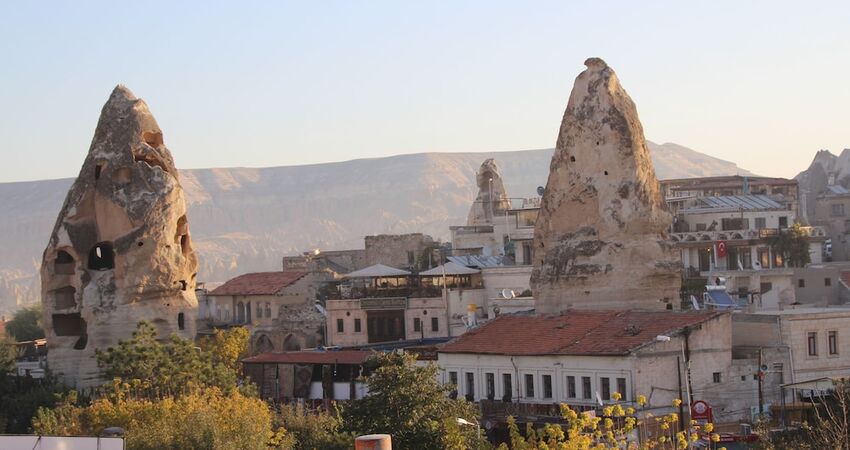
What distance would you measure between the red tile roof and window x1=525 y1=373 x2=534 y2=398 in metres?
0.72

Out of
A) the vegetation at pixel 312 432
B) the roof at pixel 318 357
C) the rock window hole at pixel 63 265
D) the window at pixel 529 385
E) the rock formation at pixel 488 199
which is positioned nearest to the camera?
the vegetation at pixel 312 432

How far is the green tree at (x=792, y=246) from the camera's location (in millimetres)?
82562

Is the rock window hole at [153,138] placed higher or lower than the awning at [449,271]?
higher

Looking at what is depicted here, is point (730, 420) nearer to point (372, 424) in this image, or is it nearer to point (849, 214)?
point (372, 424)

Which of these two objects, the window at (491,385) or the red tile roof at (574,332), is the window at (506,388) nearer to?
the window at (491,385)

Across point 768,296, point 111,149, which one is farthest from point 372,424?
point 768,296

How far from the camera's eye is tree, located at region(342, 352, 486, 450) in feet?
147

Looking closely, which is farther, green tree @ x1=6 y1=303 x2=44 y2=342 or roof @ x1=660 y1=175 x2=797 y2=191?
green tree @ x1=6 y1=303 x2=44 y2=342

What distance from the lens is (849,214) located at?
10269 centimetres

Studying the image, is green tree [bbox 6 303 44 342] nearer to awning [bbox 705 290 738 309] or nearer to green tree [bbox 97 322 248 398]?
green tree [bbox 97 322 248 398]

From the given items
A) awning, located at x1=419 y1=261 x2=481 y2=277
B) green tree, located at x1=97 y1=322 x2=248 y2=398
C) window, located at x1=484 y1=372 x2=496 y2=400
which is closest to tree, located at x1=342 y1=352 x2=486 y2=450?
window, located at x1=484 y1=372 x2=496 y2=400

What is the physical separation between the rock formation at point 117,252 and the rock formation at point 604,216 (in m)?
13.8

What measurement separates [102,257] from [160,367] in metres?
8.13

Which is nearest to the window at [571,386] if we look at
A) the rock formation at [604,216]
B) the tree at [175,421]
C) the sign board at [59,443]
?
the rock formation at [604,216]
